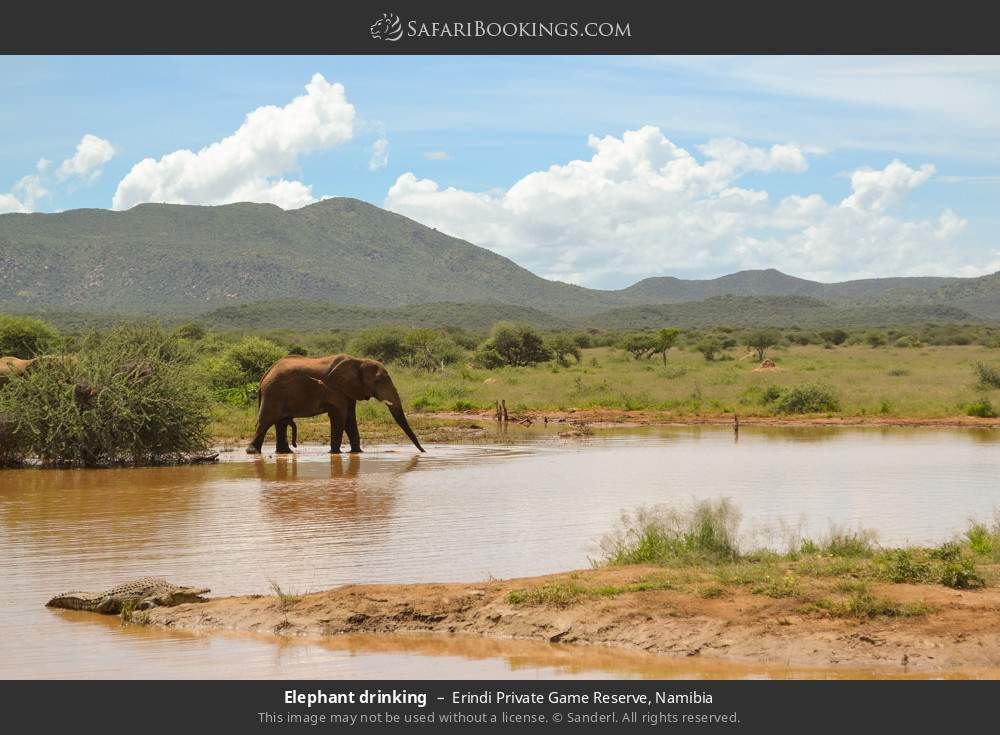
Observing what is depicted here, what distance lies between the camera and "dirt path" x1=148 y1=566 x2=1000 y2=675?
8.57 meters

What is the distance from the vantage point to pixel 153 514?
16.0 meters

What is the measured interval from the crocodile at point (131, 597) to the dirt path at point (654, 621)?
0.18 meters

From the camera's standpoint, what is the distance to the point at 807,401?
3684 centimetres

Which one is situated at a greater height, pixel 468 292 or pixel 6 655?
pixel 468 292

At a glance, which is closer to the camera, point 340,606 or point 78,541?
point 340,606

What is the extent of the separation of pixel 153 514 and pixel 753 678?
992 centimetres

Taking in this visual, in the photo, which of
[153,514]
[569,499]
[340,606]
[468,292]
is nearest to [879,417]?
[569,499]

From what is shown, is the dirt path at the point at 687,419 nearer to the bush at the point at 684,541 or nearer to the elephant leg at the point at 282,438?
the elephant leg at the point at 282,438

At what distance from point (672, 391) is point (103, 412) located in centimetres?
2458

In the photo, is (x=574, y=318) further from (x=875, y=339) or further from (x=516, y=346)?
(x=516, y=346)

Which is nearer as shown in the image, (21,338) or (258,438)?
(258,438)

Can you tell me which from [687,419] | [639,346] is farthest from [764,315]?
[687,419]

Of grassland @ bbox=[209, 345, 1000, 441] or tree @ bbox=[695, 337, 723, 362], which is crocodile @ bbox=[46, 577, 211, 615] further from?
tree @ bbox=[695, 337, 723, 362]

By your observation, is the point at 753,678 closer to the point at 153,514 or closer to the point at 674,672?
the point at 674,672
